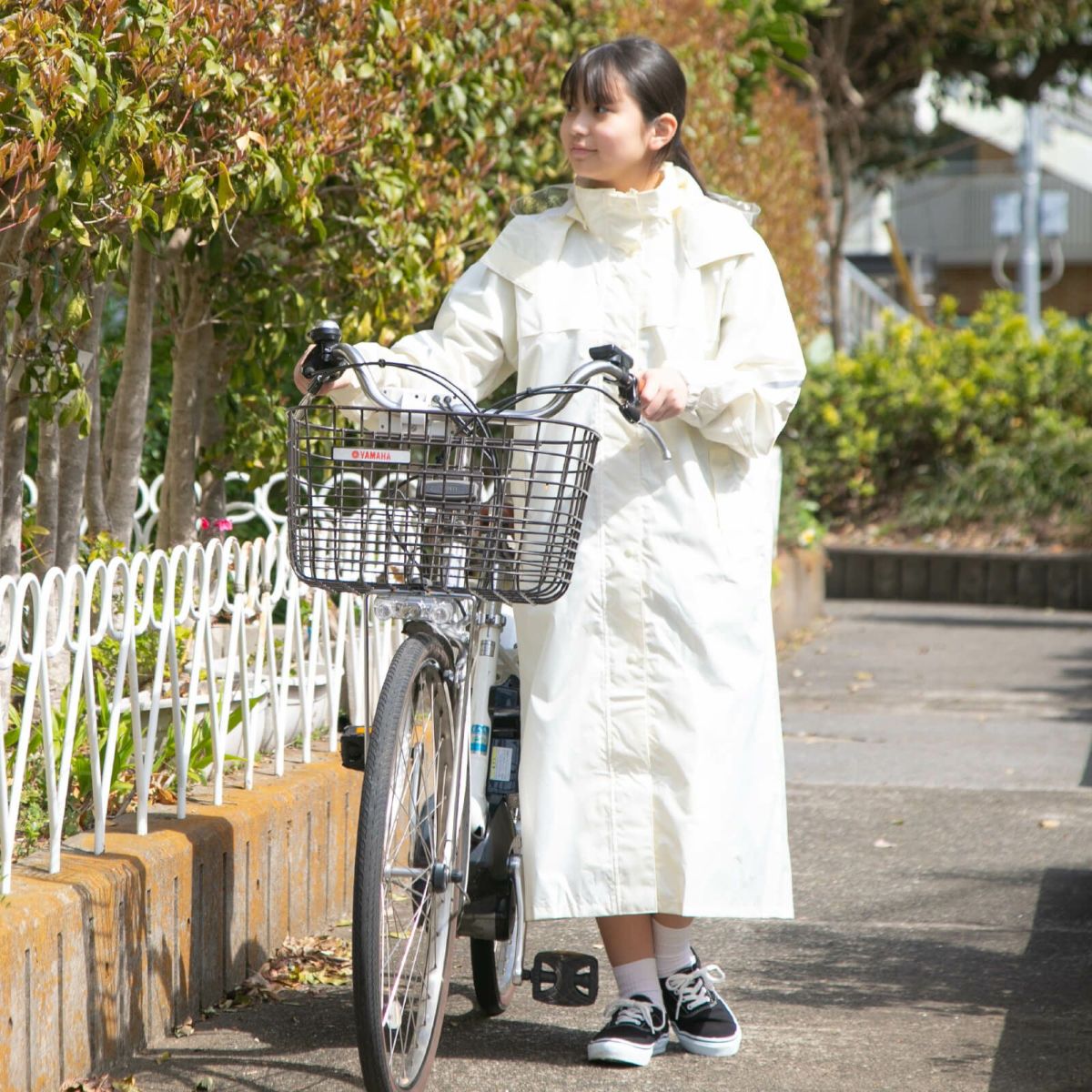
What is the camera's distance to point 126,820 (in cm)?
341

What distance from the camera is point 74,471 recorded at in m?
4.31

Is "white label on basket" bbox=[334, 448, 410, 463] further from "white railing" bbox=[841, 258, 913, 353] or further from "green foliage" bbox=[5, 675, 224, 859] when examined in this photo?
"white railing" bbox=[841, 258, 913, 353]

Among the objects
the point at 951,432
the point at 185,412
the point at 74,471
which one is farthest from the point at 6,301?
the point at 951,432

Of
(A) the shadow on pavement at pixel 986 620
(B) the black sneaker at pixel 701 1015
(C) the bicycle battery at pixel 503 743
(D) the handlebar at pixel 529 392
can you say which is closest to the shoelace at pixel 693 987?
(B) the black sneaker at pixel 701 1015

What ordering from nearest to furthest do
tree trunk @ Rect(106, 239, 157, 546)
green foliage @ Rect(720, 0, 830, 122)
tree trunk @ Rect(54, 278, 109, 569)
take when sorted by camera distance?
tree trunk @ Rect(54, 278, 109, 569)
tree trunk @ Rect(106, 239, 157, 546)
green foliage @ Rect(720, 0, 830, 122)

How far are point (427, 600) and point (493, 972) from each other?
915 millimetres

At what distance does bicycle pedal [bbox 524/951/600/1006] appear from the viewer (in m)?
3.23

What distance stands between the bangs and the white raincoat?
169mm

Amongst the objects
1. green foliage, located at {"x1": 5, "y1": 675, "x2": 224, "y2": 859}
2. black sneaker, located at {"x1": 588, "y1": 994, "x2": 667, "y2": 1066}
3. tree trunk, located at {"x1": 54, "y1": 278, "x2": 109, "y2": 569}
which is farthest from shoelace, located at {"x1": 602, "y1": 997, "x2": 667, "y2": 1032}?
tree trunk, located at {"x1": 54, "y1": 278, "x2": 109, "y2": 569}

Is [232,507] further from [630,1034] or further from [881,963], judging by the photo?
[630,1034]

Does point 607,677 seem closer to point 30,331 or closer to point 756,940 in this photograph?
point 756,940

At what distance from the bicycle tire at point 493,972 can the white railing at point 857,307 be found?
11.9 meters

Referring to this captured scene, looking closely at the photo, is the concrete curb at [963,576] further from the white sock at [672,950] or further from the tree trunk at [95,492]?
the white sock at [672,950]

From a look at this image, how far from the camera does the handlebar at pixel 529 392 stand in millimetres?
2809
